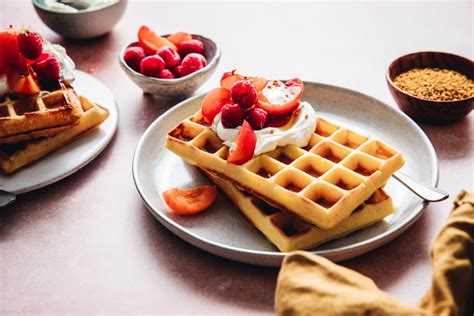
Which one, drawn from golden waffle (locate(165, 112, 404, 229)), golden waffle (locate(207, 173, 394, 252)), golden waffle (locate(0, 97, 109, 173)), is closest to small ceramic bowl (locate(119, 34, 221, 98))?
golden waffle (locate(0, 97, 109, 173))

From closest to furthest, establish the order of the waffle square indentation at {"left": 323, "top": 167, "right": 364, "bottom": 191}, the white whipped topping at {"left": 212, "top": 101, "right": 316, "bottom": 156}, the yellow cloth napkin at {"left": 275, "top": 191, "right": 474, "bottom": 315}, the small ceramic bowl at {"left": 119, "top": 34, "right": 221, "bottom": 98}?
the yellow cloth napkin at {"left": 275, "top": 191, "right": 474, "bottom": 315} → the waffle square indentation at {"left": 323, "top": 167, "right": 364, "bottom": 191} → the white whipped topping at {"left": 212, "top": 101, "right": 316, "bottom": 156} → the small ceramic bowl at {"left": 119, "top": 34, "right": 221, "bottom": 98}

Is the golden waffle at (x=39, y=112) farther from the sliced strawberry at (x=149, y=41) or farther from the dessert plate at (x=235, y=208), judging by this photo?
the sliced strawberry at (x=149, y=41)

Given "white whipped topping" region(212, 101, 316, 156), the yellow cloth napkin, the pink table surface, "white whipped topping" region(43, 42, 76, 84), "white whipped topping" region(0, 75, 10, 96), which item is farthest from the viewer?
"white whipped topping" region(43, 42, 76, 84)

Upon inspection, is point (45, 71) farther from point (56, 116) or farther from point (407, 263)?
point (407, 263)

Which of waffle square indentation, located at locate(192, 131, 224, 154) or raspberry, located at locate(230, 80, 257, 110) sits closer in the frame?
raspberry, located at locate(230, 80, 257, 110)

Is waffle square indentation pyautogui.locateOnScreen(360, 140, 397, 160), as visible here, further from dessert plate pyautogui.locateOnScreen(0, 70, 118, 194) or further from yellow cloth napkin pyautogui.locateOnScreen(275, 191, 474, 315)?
dessert plate pyautogui.locateOnScreen(0, 70, 118, 194)

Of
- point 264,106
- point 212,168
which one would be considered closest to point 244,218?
point 212,168
